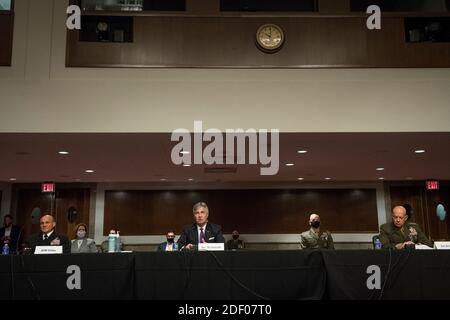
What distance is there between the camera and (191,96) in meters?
5.06

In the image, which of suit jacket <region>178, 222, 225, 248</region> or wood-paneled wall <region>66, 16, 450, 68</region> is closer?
suit jacket <region>178, 222, 225, 248</region>

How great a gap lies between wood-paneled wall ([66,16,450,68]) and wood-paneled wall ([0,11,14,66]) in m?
0.71

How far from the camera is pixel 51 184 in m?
10.5

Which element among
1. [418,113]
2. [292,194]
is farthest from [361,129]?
[292,194]

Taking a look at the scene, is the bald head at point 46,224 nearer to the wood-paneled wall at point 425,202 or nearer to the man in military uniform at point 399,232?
the man in military uniform at point 399,232

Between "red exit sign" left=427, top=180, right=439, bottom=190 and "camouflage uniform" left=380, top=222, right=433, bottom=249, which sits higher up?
"red exit sign" left=427, top=180, right=439, bottom=190

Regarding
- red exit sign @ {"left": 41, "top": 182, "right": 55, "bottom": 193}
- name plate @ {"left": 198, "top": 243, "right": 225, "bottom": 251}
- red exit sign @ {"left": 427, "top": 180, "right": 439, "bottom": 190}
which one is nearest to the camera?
name plate @ {"left": 198, "top": 243, "right": 225, "bottom": 251}

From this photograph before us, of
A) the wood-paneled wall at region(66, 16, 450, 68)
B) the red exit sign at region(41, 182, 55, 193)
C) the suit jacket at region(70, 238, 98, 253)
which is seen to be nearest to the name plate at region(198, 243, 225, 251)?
the wood-paneled wall at region(66, 16, 450, 68)

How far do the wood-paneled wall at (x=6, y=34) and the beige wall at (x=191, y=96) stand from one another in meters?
0.08

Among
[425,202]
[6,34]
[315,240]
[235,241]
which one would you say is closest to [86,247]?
[6,34]

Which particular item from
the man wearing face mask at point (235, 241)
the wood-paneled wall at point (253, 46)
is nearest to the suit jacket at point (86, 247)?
the wood-paneled wall at point (253, 46)

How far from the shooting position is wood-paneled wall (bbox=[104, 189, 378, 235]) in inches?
432

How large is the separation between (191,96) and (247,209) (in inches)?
255

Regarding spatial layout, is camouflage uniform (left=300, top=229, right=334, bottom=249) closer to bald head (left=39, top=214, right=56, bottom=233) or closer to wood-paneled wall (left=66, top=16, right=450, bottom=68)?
wood-paneled wall (left=66, top=16, right=450, bottom=68)
